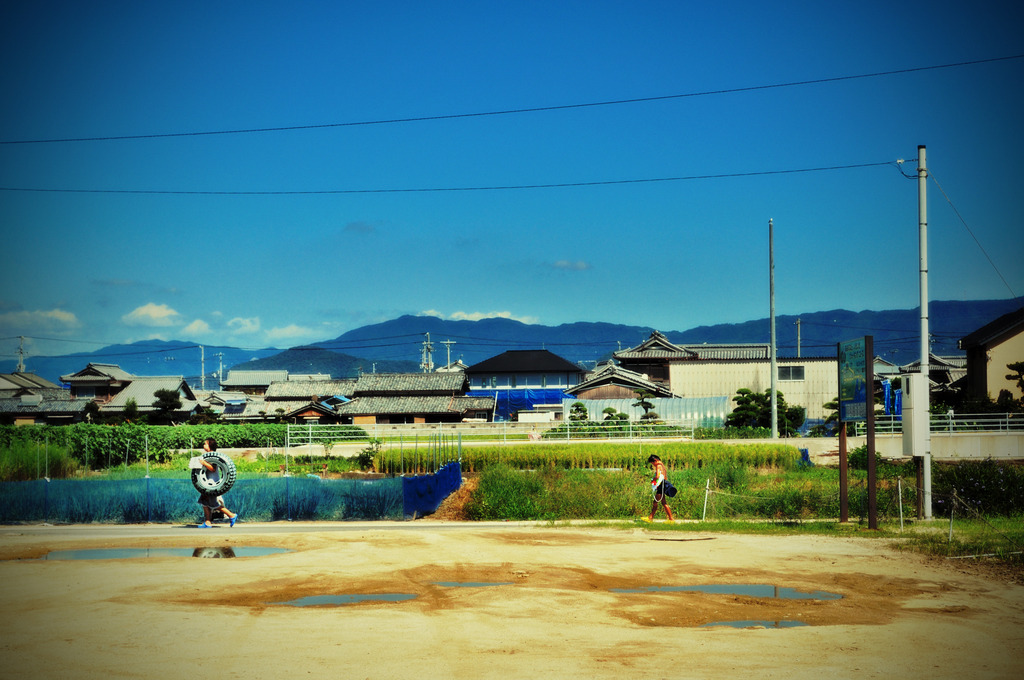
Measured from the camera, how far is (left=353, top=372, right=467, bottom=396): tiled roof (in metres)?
61.4

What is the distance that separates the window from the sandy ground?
137 ft

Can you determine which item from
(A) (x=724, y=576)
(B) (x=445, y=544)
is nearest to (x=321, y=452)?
(B) (x=445, y=544)

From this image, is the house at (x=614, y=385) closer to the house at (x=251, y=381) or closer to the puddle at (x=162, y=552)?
the puddle at (x=162, y=552)

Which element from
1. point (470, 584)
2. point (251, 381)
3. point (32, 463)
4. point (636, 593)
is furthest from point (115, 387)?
point (636, 593)

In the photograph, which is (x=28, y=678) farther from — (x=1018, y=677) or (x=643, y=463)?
(x=643, y=463)

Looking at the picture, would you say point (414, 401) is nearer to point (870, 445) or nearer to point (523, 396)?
A: point (523, 396)

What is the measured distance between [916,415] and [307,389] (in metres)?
69.3

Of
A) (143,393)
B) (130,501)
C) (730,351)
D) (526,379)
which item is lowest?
(130,501)

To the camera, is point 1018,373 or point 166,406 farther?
point 166,406

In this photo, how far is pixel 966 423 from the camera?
36.3 m

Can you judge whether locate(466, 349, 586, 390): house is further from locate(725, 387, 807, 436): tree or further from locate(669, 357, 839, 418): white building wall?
locate(725, 387, 807, 436): tree

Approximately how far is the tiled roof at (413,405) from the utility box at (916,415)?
40.9 m

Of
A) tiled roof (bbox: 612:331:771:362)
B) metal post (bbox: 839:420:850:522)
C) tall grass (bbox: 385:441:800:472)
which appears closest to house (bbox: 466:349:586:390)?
tiled roof (bbox: 612:331:771:362)

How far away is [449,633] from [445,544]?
6.50 metres
